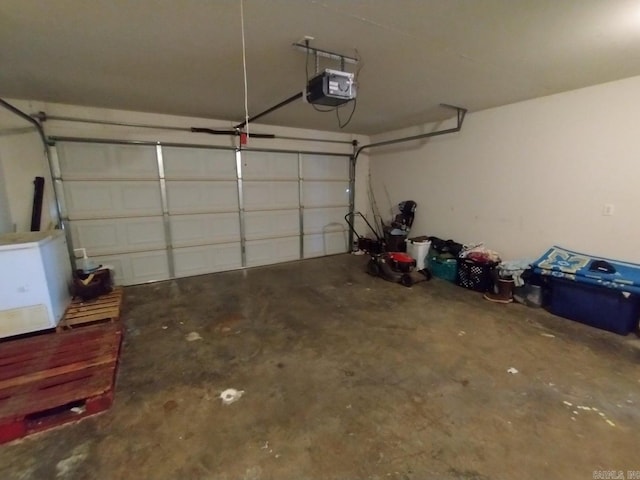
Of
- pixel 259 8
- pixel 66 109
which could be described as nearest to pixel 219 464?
pixel 259 8

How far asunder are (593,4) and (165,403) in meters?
3.68

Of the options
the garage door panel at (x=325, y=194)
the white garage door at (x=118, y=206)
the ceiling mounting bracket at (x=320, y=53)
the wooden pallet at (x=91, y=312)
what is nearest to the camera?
the ceiling mounting bracket at (x=320, y=53)

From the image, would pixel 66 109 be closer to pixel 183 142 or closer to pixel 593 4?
pixel 183 142

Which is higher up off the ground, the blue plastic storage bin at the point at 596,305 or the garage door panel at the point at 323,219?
the garage door panel at the point at 323,219

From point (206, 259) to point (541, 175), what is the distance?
5.07 meters

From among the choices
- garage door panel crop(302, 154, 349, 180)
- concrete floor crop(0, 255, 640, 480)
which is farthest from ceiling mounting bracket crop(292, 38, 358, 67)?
garage door panel crop(302, 154, 349, 180)

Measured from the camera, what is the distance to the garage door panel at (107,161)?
395 cm

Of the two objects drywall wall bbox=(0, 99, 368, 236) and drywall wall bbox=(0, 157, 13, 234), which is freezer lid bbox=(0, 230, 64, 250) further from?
drywall wall bbox=(0, 99, 368, 236)

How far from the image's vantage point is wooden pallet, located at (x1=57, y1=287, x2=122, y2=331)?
2.84 meters

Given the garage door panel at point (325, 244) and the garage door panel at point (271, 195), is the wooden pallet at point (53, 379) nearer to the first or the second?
the garage door panel at point (271, 195)

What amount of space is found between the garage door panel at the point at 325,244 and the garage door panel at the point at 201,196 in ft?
5.48

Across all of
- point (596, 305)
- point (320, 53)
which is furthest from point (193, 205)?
point (596, 305)

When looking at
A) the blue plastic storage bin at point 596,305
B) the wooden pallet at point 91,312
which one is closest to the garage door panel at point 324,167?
the wooden pallet at point 91,312

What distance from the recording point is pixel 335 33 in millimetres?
2059
